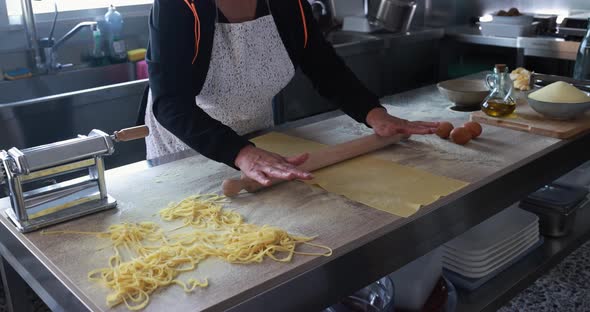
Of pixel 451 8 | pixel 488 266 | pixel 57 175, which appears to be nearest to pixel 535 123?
pixel 488 266

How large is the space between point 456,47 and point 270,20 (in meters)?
2.56

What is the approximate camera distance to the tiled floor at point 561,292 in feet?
7.31

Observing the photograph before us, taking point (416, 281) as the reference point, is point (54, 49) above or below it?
above

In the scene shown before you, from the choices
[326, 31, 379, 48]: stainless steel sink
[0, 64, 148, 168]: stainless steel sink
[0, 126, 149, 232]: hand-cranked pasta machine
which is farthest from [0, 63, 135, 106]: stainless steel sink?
[0, 126, 149, 232]: hand-cranked pasta machine

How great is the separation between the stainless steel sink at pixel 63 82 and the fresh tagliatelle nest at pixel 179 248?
185 centimetres

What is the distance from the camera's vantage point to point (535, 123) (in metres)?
1.67

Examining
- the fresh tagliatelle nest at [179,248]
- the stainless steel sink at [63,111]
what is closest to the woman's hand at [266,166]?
the fresh tagliatelle nest at [179,248]

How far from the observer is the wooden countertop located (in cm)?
93

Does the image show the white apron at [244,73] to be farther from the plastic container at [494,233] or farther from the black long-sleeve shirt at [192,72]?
the plastic container at [494,233]

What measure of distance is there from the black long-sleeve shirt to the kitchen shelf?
1.82 feet

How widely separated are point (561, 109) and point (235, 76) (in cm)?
91

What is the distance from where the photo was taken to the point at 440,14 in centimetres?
415

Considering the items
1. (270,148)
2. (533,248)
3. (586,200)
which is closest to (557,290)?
(586,200)

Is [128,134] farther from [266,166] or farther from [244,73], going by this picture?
[244,73]
